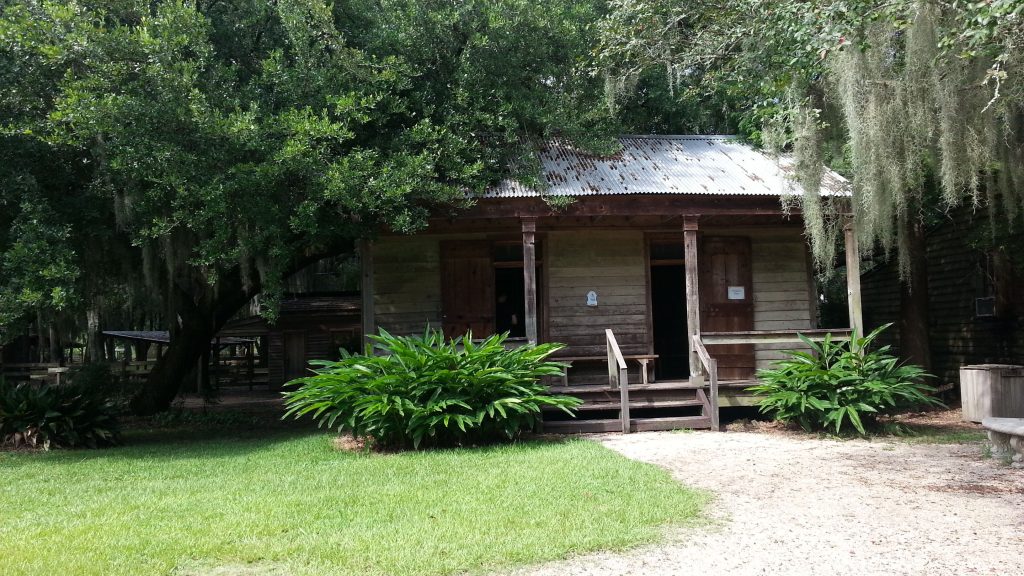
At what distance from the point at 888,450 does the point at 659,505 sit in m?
3.89

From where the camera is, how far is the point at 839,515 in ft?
16.9

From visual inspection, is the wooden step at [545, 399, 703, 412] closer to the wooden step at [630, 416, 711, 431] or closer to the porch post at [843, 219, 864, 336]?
the wooden step at [630, 416, 711, 431]

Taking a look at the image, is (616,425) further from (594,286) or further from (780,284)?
(780,284)

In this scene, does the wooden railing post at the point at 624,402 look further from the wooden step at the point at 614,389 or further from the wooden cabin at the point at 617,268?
the wooden cabin at the point at 617,268

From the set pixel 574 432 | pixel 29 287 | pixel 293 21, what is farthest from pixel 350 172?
pixel 574 432

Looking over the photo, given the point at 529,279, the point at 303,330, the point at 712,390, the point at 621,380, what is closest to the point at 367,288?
the point at 529,279

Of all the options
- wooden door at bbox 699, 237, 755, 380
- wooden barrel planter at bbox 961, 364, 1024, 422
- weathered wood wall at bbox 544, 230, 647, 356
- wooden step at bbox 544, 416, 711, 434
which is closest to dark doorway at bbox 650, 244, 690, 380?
wooden door at bbox 699, 237, 755, 380

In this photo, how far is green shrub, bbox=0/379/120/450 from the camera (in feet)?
32.4

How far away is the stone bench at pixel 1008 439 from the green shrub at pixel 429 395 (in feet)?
13.8

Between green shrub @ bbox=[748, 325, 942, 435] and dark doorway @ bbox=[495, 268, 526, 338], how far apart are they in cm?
608

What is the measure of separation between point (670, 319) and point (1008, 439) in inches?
322

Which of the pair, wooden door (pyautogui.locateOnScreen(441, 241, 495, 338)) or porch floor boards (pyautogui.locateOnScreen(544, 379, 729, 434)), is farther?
wooden door (pyautogui.locateOnScreen(441, 241, 495, 338))

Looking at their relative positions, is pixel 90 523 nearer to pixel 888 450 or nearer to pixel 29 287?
pixel 29 287

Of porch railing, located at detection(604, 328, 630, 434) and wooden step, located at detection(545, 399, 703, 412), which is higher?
porch railing, located at detection(604, 328, 630, 434)
